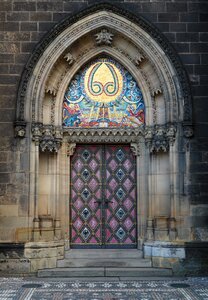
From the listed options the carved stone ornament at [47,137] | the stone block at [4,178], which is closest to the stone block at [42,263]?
the stone block at [4,178]

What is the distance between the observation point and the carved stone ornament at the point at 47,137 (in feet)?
34.7

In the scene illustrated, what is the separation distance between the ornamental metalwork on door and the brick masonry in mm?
1511

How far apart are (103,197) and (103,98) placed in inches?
97.2

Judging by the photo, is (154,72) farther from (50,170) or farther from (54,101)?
(50,170)

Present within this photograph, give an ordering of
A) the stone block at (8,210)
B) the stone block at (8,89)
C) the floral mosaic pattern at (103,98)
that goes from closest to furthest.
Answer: the stone block at (8,210), the stone block at (8,89), the floral mosaic pattern at (103,98)

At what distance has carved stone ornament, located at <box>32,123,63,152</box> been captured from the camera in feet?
34.7

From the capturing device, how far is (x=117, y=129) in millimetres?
11289

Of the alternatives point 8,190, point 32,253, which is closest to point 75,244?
point 32,253

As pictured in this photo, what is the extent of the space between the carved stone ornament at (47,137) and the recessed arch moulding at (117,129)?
0.9 inches

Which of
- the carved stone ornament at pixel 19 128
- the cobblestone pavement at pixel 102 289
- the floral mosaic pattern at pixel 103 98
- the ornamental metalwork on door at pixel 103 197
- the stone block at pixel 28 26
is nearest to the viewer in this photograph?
the cobblestone pavement at pixel 102 289

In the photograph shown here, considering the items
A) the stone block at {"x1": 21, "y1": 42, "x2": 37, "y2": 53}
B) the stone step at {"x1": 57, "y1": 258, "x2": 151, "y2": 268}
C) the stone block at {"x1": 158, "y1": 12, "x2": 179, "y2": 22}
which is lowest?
the stone step at {"x1": 57, "y1": 258, "x2": 151, "y2": 268}

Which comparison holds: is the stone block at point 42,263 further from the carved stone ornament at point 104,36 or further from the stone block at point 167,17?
the stone block at point 167,17

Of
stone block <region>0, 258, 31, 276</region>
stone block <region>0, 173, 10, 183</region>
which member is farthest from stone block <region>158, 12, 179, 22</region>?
stone block <region>0, 258, 31, 276</region>

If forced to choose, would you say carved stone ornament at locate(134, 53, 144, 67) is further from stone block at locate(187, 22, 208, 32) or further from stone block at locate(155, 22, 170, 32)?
stone block at locate(187, 22, 208, 32)
